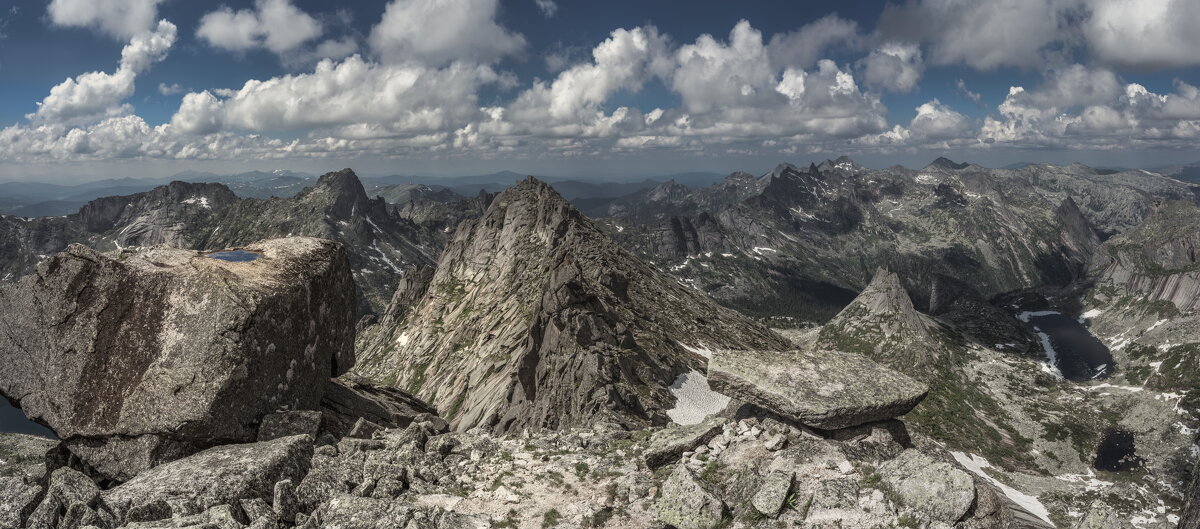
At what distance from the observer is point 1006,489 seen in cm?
11225

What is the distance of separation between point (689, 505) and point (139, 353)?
2379 centimetres

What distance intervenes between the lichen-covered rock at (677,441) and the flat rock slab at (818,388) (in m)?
1.90

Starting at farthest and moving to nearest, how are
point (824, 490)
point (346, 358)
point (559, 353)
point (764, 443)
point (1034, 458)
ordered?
1. point (1034, 458)
2. point (559, 353)
3. point (346, 358)
4. point (764, 443)
5. point (824, 490)

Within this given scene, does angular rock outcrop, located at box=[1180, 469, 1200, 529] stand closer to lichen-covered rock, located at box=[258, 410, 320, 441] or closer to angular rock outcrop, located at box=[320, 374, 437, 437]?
lichen-covered rock, located at box=[258, 410, 320, 441]

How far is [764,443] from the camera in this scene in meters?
24.0

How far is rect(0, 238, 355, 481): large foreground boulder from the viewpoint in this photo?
2106 centimetres

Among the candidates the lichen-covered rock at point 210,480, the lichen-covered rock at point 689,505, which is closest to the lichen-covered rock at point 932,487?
the lichen-covered rock at point 689,505

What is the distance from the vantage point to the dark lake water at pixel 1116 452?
15150 centimetres

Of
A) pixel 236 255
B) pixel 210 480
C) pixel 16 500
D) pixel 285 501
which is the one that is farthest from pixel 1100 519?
pixel 236 255

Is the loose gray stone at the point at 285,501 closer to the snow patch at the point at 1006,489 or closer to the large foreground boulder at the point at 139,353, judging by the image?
the large foreground boulder at the point at 139,353

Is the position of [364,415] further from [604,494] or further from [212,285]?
[604,494]

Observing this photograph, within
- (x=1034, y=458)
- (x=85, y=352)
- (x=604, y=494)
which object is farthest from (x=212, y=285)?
(x=1034, y=458)

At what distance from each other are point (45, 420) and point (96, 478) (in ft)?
10.8

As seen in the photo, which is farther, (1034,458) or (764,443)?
(1034,458)
